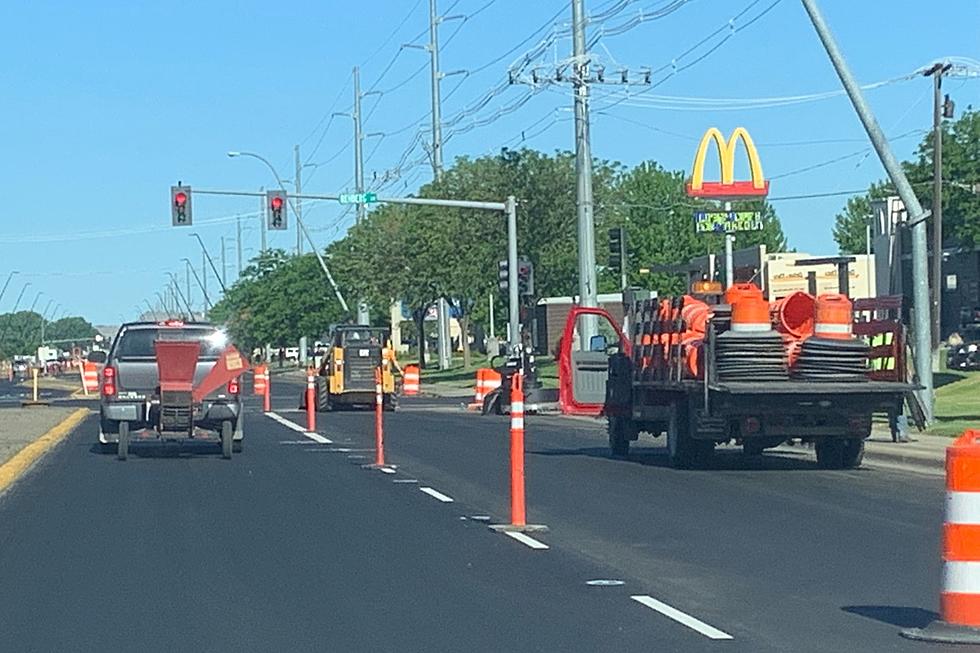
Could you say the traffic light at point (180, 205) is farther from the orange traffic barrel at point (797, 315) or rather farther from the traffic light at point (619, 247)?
the orange traffic barrel at point (797, 315)

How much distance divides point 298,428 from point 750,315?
16043 mm

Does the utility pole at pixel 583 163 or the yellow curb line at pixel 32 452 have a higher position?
the utility pole at pixel 583 163

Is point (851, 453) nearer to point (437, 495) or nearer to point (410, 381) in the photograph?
point (437, 495)

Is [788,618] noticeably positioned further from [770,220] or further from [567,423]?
[770,220]

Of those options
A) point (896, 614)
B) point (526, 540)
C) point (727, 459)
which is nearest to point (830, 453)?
point (727, 459)

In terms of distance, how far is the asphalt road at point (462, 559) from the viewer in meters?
10.3

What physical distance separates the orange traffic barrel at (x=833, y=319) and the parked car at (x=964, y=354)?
3403 cm

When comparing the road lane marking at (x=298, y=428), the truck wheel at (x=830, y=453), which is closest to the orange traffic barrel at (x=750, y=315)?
the truck wheel at (x=830, y=453)

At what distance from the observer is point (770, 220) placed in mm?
119750

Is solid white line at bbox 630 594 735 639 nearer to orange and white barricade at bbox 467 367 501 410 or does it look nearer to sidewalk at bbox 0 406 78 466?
sidewalk at bbox 0 406 78 466

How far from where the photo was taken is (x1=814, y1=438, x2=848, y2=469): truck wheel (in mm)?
22266

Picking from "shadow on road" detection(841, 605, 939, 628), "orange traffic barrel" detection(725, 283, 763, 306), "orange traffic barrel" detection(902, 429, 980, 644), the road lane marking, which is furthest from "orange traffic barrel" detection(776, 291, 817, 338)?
"orange traffic barrel" detection(902, 429, 980, 644)

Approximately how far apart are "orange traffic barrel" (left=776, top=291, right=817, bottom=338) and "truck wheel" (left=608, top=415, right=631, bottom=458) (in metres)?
4.21

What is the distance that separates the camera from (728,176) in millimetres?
47281
